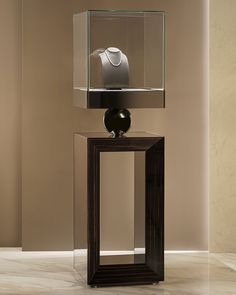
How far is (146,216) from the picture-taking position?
3887 mm

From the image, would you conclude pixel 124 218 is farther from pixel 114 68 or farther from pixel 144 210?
pixel 114 68

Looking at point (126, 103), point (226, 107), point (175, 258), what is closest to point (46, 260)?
point (175, 258)

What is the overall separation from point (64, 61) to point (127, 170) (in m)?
0.96

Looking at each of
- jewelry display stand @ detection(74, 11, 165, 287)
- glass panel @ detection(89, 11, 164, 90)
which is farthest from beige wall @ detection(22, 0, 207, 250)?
glass panel @ detection(89, 11, 164, 90)

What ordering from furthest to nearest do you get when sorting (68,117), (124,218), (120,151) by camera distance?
1. (68,117)
2. (124,218)
3. (120,151)

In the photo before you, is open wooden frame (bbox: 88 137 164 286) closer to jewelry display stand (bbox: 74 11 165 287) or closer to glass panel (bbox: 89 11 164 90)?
jewelry display stand (bbox: 74 11 165 287)

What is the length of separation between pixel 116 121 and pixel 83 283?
2.99ft

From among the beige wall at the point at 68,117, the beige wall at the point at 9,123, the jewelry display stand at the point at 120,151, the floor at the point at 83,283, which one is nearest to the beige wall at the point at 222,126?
the beige wall at the point at 68,117

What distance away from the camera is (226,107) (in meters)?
4.52

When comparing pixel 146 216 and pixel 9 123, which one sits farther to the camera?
pixel 9 123

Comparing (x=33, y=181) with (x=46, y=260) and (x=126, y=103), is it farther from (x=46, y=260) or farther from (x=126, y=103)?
(x=126, y=103)

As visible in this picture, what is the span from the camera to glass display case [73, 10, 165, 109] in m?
3.79

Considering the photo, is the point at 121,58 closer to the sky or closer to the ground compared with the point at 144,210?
closer to the sky

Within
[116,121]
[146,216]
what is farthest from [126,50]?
[146,216]
